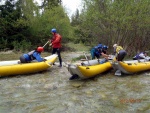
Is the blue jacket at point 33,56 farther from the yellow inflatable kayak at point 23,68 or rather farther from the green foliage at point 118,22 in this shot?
the green foliage at point 118,22

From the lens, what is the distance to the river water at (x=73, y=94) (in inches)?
198

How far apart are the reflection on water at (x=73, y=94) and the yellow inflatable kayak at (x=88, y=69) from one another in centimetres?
21

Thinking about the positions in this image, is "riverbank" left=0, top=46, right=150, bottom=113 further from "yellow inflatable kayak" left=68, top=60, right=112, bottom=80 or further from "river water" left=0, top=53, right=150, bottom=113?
"yellow inflatable kayak" left=68, top=60, right=112, bottom=80

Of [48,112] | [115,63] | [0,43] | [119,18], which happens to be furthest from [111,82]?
[0,43]

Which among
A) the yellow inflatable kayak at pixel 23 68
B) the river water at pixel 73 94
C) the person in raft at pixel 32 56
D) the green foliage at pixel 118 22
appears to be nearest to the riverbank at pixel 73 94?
the river water at pixel 73 94

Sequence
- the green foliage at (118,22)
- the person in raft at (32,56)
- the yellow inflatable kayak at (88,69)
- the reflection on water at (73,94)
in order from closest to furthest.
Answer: the reflection on water at (73,94) < the yellow inflatable kayak at (88,69) < the person in raft at (32,56) < the green foliage at (118,22)

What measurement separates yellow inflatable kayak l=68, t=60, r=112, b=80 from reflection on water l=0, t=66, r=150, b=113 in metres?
0.21

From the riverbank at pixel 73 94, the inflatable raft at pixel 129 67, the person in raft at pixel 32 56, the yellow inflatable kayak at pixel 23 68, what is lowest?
the riverbank at pixel 73 94

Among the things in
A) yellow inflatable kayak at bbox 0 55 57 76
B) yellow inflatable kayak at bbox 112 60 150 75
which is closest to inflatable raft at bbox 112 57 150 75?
yellow inflatable kayak at bbox 112 60 150 75

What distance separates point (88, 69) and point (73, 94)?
1.44 meters

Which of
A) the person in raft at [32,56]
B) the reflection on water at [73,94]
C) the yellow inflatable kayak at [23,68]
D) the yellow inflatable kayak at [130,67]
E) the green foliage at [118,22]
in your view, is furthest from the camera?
the green foliage at [118,22]

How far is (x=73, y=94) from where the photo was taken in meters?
6.02

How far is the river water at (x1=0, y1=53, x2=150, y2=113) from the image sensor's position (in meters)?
5.04

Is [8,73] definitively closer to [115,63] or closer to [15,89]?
A: [15,89]
